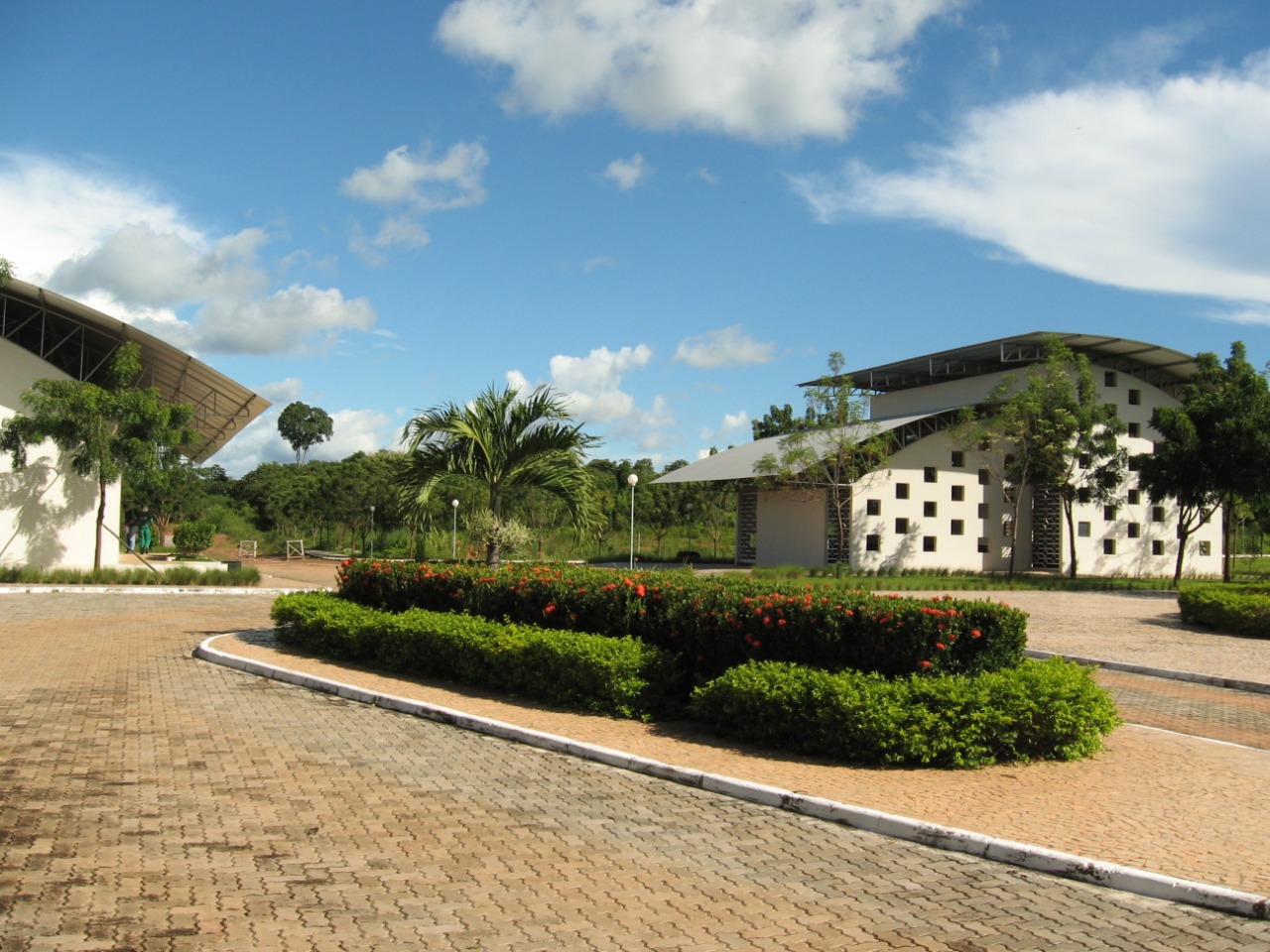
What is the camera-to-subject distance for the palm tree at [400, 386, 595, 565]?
41.7 feet

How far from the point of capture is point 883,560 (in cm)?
3878

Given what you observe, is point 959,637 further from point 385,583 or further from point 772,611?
point 385,583

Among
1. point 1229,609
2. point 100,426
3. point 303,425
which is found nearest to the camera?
point 1229,609

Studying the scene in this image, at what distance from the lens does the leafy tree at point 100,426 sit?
80.1 feet

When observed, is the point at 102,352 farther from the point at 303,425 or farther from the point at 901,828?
the point at 303,425

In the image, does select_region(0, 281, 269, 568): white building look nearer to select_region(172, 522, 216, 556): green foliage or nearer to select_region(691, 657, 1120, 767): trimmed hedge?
select_region(172, 522, 216, 556): green foliage

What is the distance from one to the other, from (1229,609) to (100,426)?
80.0 feet

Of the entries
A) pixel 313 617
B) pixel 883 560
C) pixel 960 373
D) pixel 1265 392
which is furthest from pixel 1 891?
pixel 960 373

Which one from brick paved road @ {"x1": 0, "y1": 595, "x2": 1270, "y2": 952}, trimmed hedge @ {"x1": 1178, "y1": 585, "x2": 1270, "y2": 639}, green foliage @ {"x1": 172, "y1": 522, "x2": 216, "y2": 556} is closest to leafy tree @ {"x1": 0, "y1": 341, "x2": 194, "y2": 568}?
green foliage @ {"x1": 172, "y1": 522, "x2": 216, "y2": 556}

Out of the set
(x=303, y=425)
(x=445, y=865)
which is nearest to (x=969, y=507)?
(x=445, y=865)

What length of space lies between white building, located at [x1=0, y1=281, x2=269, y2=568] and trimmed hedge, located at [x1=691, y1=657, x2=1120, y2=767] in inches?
897

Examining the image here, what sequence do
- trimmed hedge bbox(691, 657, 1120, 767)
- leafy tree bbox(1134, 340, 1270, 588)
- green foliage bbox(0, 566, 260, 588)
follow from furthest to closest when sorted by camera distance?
1. leafy tree bbox(1134, 340, 1270, 588)
2. green foliage bbox(0, 566, 260, 588)
3. trimmed hedge bbox(691, 657, 1120, 767)

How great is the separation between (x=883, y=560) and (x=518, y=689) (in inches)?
1214

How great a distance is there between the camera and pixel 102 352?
28.8 m
